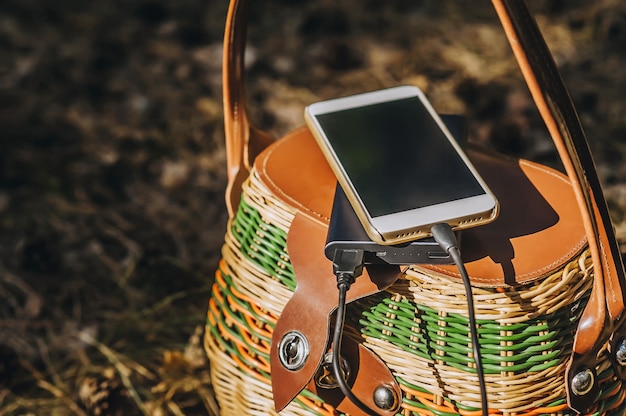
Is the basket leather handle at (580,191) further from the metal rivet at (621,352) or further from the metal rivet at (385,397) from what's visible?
the metal rivet at (385,397)

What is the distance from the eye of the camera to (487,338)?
0.91 meters

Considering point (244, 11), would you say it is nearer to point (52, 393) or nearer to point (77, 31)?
point (52, 393)

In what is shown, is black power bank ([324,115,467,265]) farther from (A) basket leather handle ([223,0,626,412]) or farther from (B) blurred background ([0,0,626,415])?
(B) blurred background ([0,0,626,415])

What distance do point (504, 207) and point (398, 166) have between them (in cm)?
17

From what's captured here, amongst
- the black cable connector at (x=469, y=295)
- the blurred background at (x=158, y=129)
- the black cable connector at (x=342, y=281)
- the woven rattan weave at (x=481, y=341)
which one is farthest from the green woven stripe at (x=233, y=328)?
the blurred background at (x=158, y=129)

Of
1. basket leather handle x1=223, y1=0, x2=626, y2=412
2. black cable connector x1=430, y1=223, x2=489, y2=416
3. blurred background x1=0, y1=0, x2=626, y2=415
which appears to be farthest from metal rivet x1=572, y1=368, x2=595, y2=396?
blurred background x1=0, y1=0, x2=626, y2=415

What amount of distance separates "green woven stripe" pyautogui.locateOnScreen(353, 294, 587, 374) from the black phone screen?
0.14 metres

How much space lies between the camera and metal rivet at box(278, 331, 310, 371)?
3.13 feet

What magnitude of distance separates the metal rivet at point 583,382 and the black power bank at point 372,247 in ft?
0.73

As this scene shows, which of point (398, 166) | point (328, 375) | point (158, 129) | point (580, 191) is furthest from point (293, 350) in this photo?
point (158, 129)

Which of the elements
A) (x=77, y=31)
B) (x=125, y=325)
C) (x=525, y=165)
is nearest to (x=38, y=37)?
(x=77, y=31)

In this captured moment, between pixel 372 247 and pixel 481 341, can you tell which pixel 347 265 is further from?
pixel 481 341

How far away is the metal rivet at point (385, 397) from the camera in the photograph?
0.95m

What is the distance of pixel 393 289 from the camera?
3.12 ft
